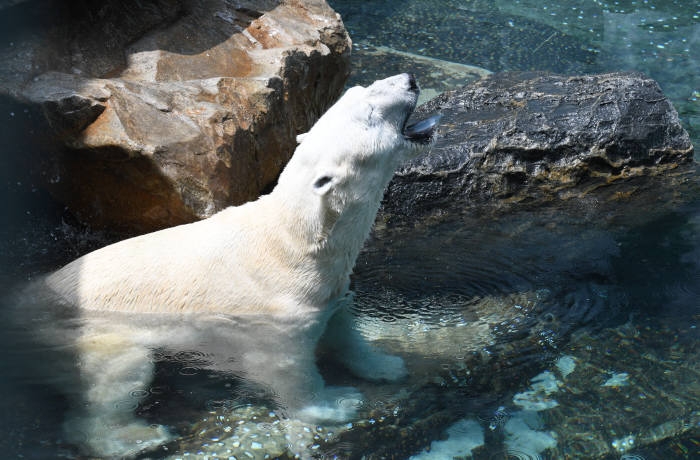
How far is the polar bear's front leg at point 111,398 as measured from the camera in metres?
3.02

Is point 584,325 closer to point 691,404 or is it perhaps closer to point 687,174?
point 691,404

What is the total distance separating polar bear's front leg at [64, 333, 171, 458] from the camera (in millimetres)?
3020

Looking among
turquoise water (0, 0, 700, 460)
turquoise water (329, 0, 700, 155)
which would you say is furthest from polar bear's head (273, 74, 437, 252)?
turquoise water (329, 0, 700, 155)

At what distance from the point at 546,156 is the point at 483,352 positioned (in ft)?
7.27

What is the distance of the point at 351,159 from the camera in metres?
3.37

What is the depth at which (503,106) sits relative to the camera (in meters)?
5.70

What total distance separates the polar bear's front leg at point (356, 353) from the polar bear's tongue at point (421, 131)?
1.04 m

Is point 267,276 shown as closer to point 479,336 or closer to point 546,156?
point 479,336

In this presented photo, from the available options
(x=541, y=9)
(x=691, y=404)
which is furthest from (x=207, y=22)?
(x=541, y=9)

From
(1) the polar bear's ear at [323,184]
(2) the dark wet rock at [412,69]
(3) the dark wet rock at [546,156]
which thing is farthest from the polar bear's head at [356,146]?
(2) the dark wet rock at [412,69]

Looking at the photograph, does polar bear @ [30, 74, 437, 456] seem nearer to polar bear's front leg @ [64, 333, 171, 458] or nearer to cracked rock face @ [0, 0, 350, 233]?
polar bear's front leg @ [64, 333, 171, 458]

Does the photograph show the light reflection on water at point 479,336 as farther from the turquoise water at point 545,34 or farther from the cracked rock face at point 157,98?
the turquoise water at point 545,34

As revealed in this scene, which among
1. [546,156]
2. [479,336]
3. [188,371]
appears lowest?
[188,371]

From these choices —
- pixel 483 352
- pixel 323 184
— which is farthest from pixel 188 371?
pixel 483 352
